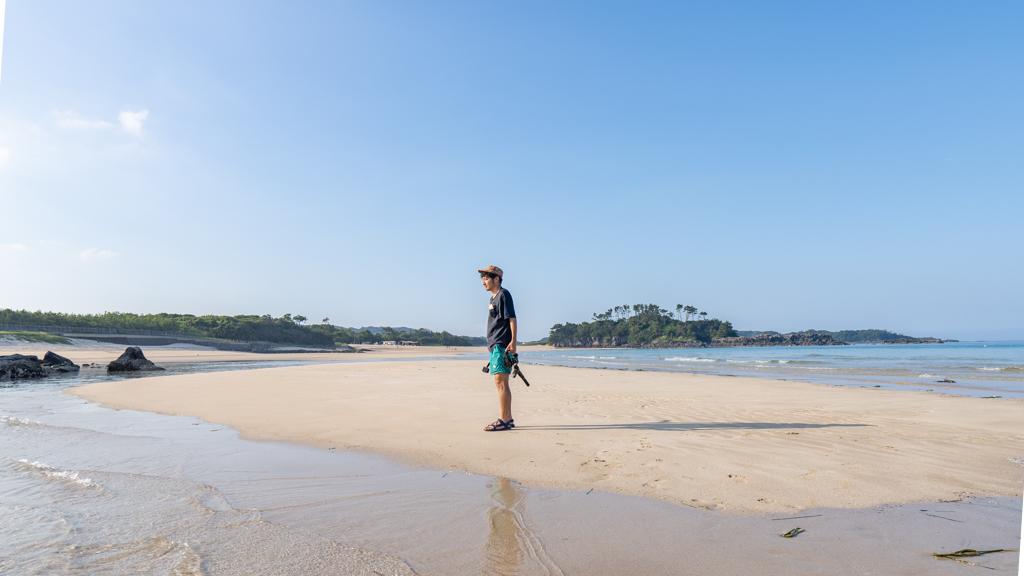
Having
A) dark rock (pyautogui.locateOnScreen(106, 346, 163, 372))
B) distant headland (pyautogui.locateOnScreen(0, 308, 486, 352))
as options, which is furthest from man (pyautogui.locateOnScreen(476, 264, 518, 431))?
distant headland (pyautogui.locateOnScreen(0, 308, 486, 352))

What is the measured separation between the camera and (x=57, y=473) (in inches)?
183

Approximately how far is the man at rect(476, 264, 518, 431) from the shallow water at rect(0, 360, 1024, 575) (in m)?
2.23

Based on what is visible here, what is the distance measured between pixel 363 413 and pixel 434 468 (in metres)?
3.94

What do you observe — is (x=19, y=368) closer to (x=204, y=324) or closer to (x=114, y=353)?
(x=114, y=353)

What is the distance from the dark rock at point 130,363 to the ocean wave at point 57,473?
1870 centimetres

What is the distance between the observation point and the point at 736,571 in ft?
8.93

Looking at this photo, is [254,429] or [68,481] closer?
[68,481]

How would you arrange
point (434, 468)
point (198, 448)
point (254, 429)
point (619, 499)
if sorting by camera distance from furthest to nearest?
point (254, 429)
point (198, 448)
point (434, 468)
point (619, 499)

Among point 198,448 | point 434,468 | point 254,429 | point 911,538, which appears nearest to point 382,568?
point 434,468

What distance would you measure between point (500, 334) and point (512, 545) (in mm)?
4116

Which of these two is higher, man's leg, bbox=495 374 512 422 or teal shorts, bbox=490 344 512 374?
teal shorts, bbox=490 344 512 374

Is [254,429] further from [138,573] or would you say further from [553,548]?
[553,548]

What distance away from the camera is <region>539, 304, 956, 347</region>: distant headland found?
14825cm

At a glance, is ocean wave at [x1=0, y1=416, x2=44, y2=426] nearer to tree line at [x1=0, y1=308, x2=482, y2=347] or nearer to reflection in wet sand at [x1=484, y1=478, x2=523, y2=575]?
reflection in wet sand at [x1=484, y1=478, x2=523, y2=575]
